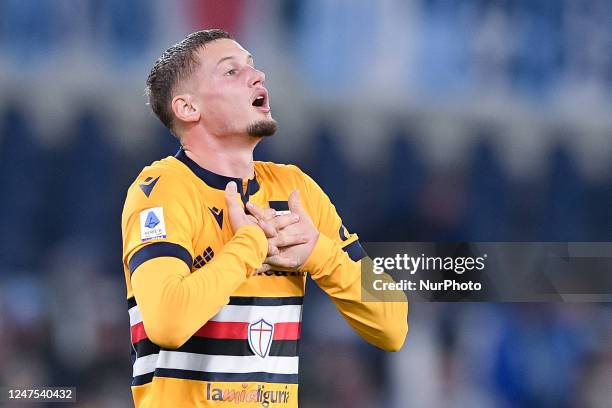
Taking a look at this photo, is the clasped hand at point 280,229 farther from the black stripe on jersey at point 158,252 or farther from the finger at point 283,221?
the black stripe on jersey at point 158,252

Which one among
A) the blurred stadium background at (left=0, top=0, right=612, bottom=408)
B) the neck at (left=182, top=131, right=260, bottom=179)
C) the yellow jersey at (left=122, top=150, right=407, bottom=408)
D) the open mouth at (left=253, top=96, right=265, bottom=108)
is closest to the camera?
the yellow jersey at (left=122, top=150, right=407, bottom=408)

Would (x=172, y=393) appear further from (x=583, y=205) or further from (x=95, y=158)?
(x=583, y=205)

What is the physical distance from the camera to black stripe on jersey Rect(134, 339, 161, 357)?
201cm

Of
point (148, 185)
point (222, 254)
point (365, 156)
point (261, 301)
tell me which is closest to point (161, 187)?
point (148, 185)

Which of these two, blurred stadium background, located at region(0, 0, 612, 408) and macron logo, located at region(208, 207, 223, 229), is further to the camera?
blurred stadium background, located at region(0, 0, 612, 408)

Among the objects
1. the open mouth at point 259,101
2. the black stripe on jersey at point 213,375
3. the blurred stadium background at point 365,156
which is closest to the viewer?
the black stripe on jersey at point 213,375

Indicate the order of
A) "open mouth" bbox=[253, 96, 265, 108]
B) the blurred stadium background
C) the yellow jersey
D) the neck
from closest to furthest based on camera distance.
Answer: the yellow jersey < the neck < "open mouth" bbox=[253, 96, 265, 108] < the blurred stadium background

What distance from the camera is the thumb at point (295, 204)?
210 cm

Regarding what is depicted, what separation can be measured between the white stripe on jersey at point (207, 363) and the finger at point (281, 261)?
0.73 feet

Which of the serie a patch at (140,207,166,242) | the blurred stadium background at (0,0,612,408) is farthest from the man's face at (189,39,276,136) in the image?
the blurred stadium background at (0,0,612,408)

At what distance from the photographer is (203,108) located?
223 centimetres

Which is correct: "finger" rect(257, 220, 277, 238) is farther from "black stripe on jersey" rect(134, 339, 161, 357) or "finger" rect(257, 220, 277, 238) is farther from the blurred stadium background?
the blurred stadium background

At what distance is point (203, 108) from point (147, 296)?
63 centimetres

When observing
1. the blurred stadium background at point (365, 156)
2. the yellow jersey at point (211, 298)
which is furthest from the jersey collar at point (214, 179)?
the blurred stadium background at point (365, 156)
